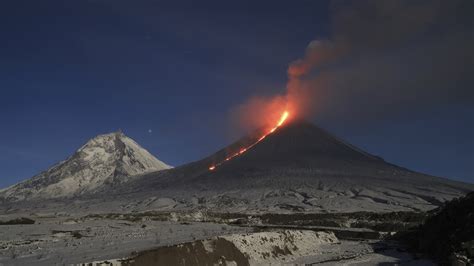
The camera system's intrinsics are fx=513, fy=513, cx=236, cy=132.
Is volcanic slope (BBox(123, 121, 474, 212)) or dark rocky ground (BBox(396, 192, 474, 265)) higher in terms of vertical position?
volcanic slope (BBox(123, 121, 474, 212))

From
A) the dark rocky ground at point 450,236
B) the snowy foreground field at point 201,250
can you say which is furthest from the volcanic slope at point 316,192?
the snowy foreground field at point 201,250

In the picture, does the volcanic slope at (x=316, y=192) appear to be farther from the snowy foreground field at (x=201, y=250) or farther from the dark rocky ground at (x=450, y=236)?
the snowy foreground field at (x=201, y=250)

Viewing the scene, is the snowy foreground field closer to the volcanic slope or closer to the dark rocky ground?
the dark rocky ground

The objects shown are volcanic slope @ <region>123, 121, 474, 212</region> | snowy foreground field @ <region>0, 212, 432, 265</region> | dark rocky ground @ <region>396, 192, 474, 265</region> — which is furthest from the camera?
volcanic slope @ <region>123, 121, 474, 212</region>

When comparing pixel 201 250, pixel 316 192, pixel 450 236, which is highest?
pixel 316 192

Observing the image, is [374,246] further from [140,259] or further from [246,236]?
[140,259]

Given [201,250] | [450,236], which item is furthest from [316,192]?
[201,250]

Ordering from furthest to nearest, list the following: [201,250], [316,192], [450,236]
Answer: [316,192] → [450,236] → [201,250]

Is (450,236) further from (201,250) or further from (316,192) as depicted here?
(316,192)

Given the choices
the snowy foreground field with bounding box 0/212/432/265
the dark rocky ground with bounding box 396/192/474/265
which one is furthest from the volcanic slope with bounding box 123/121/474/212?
the snowy foreground field with bounding box 0/212/432/265

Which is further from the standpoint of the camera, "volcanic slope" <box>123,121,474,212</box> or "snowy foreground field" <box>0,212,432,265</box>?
"volcanic slope" <box>123,121,474,212</box>

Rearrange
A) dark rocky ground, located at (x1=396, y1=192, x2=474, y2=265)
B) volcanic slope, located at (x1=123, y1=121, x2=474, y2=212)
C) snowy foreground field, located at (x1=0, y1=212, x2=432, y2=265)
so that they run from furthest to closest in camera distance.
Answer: volcanic slope, located at (x1=123, y1=121, x2=474, y2=212)
dark rocky ground, located at (x1=396, y1=192, x2=474, y2=265)
snowy foreground field, located at (x1=0, y1=212, x2=432, y2=265)
